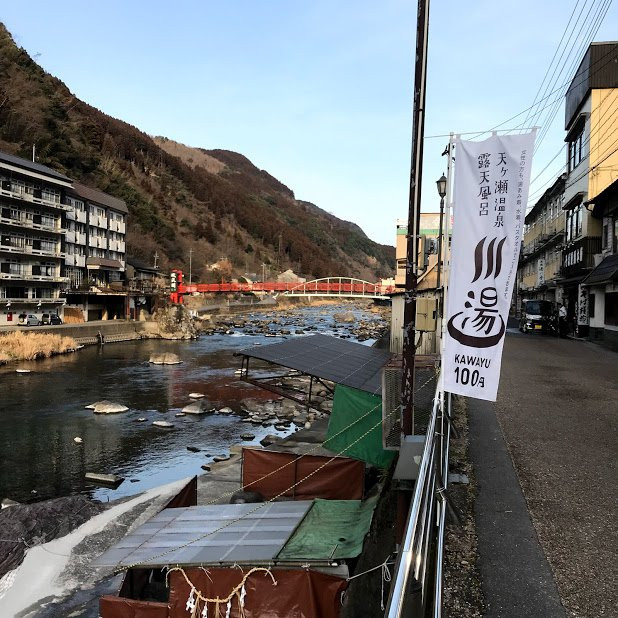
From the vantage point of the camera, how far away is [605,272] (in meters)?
22.1

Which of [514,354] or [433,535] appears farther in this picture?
[514,354]

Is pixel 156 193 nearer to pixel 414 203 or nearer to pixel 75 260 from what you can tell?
pixel 75 260

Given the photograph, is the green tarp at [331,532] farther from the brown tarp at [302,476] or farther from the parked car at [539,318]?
the parked car at [539,318]

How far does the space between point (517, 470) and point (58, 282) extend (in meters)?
45.9

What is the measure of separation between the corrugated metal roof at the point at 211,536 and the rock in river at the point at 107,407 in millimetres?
13675

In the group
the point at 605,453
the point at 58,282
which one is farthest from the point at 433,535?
the point at 58,282

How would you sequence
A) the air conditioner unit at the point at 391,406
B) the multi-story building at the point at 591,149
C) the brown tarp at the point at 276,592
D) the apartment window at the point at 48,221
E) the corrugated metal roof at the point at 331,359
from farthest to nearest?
the apartment window at the point at 48,221 < the multi-story building at the point at 591,149 < the corrugated metal roof at the point at 331,359 < the air conditioner unit at the point at 391,406 < the brown tarp at the point at 276,592

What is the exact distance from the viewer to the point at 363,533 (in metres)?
5.96

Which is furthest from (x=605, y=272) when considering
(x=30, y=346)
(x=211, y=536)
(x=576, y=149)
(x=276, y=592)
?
(x=30, y=346)

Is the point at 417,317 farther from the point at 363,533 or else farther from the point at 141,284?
the point at 141,284

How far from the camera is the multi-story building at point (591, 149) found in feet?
86.2

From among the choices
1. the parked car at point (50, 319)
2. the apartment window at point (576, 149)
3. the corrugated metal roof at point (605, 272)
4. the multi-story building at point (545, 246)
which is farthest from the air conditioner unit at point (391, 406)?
the parked car at point (50, 319)

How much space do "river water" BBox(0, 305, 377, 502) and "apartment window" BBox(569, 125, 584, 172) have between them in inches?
947

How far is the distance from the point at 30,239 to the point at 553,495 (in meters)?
46.6
